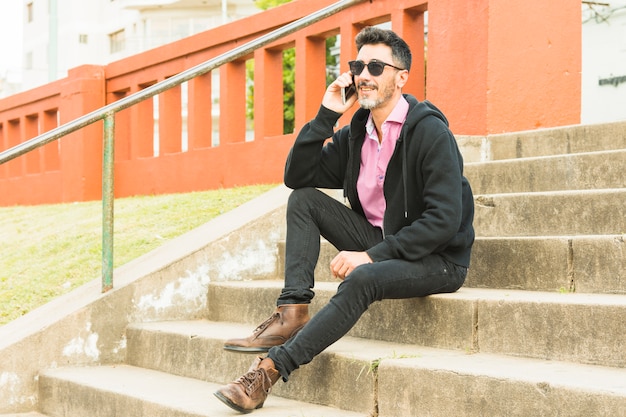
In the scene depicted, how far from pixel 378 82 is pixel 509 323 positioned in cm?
121

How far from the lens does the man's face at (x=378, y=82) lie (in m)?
4.16

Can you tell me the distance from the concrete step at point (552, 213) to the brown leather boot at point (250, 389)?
146 centimetres

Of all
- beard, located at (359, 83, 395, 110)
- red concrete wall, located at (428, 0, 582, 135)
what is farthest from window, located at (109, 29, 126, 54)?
beard, located at (359, 83, 395, 110)

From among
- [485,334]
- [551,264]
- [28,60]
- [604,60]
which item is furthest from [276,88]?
[28,60]

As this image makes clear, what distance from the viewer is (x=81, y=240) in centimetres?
701

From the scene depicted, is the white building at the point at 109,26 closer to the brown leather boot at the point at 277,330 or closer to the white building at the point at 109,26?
the white building at the point at 109,26

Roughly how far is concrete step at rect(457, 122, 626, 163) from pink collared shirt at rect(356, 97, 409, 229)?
1.36 meters

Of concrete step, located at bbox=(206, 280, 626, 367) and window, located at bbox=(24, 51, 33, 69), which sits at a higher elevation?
window, located at bbox=(24, 51, 33, 69)

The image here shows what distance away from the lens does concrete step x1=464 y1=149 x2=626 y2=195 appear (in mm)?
4598

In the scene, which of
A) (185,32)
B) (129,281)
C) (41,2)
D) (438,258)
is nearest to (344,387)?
(438,258)

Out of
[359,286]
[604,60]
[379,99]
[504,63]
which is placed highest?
[604,60]

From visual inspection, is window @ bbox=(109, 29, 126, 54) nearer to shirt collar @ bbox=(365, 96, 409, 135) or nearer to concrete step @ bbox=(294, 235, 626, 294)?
shirt collar @ bbox=(365, 96, 409, 135)

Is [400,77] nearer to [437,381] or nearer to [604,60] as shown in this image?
[437,381]

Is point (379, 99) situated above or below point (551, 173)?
above
